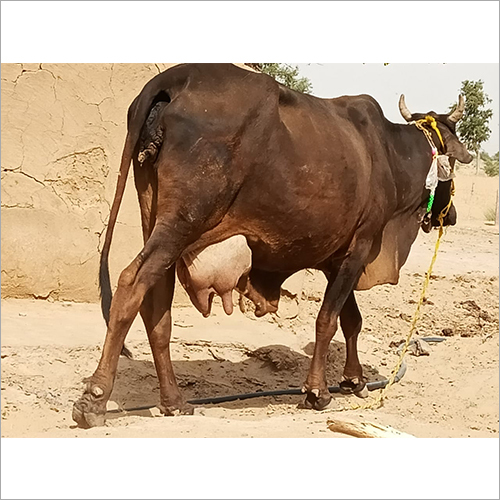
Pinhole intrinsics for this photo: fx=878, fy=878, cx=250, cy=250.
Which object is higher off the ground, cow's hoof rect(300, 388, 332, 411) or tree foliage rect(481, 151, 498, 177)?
tree foliage rect(481, 151, 498, 177)

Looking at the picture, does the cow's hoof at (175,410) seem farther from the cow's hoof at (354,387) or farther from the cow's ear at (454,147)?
the cow's ear at (454,147)

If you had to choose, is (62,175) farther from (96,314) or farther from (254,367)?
(254,367)

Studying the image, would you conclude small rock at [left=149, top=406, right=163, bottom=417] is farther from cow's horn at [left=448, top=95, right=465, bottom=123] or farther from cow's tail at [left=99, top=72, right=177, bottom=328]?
cow's horn at [left=448, top=95, right=465, bottom=123]

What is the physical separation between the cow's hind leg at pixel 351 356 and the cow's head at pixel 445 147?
919 mm

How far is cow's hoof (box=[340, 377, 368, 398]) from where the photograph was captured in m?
7.00

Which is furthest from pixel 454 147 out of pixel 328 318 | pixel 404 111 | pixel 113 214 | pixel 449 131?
pixel 113 214

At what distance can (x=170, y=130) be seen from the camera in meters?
5.30

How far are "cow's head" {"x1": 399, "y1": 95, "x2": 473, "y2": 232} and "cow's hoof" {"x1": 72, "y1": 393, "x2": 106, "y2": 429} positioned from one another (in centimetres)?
328

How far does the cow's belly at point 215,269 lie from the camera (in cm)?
570

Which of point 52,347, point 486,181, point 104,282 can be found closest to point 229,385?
point 52,347

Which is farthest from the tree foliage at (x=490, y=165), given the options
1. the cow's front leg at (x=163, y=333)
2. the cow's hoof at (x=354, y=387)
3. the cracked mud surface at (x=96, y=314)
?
the cow's front leg at (x=163, y=333)

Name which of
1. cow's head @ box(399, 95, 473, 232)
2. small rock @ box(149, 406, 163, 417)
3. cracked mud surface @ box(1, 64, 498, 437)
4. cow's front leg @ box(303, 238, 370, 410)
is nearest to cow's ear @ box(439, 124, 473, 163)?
cow's head @ box(399, 95, 473, 232)

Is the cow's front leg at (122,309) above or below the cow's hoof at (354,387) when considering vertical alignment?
above

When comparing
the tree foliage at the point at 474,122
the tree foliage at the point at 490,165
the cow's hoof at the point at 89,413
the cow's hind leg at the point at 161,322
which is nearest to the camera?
the cow's hoof at the point at 89,413
